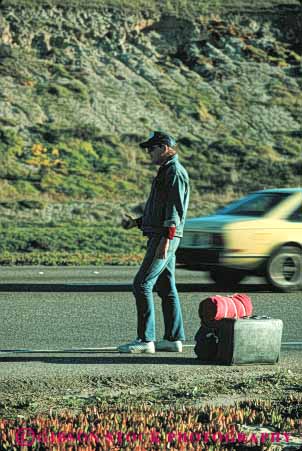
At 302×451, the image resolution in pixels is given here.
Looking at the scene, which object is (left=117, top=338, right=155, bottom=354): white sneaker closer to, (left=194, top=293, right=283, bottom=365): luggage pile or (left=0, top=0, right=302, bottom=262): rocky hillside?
(left=194, top=293, right=283, bottom=365): luggage pile

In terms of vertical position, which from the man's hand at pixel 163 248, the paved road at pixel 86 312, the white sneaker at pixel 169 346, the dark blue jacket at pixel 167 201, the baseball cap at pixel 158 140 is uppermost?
the baseball cap at pixel 158 140

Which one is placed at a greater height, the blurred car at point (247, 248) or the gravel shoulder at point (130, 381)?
the blurred car at point (247, 248)

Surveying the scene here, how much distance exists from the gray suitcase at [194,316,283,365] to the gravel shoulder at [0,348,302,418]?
0.08 metres

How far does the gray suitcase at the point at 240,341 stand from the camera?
9.23 meters

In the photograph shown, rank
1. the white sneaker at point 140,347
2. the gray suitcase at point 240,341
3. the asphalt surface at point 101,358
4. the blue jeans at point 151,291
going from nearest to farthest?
the asphalt surface at point 101,358 → the gray suitcase at point 240,341 → the blue jeans at point 151,291 → the white sneaker at point 140,347

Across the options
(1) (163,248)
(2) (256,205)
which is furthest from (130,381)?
(2) (256,205)

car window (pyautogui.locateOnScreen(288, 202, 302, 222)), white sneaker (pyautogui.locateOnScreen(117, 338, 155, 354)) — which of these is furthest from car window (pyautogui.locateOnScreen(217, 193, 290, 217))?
white sneaker (pyautogui.locateOnScreen(117, 338, 155, 354))

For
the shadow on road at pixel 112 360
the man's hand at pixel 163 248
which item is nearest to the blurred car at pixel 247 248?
the shadow on road at pixel 112 360

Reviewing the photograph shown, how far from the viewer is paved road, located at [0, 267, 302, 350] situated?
36.7 feet

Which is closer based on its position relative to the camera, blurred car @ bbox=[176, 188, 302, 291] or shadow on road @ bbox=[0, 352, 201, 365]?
shadow on road @ bbox=[0, 352, 201, 365]

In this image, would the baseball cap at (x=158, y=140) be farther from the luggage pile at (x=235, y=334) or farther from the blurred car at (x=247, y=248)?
the blurred car at (x=247, y=248)

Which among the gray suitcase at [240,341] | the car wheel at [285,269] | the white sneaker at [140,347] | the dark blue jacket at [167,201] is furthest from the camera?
the car wheel at [285,269]

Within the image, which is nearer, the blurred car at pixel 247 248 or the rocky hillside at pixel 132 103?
the blurred car at pixel 247 248

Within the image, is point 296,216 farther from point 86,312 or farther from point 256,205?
point 86,312
